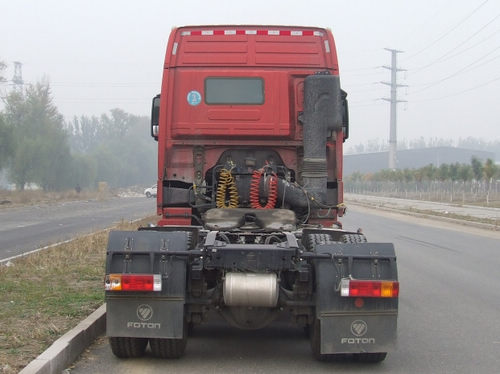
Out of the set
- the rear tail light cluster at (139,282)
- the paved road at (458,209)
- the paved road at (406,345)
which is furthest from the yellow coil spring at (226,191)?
the paved road at (458,209)

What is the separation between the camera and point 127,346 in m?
5.76

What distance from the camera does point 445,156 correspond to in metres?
130

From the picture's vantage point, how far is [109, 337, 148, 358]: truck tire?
225 inches

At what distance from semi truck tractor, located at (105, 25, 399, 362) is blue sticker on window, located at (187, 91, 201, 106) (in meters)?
0.01

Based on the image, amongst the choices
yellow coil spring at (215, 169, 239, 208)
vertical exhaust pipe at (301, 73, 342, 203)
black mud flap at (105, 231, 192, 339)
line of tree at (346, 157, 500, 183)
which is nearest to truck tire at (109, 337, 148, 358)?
black mud flap at (105, 231, 192, 339)

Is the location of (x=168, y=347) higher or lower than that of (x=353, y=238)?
lower

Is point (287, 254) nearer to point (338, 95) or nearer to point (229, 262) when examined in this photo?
point (229, 262)

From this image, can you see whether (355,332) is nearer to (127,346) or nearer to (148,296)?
(148,296)

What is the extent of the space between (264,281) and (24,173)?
180ft

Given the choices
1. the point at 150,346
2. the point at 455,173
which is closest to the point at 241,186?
the point at 150,346

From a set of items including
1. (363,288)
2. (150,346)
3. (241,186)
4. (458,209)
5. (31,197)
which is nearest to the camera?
(363,288)

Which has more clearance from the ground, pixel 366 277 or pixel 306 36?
pixel 306 36

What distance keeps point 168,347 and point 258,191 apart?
2191mm

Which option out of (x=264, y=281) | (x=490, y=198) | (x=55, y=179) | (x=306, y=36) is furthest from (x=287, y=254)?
(x=55, y=179)
